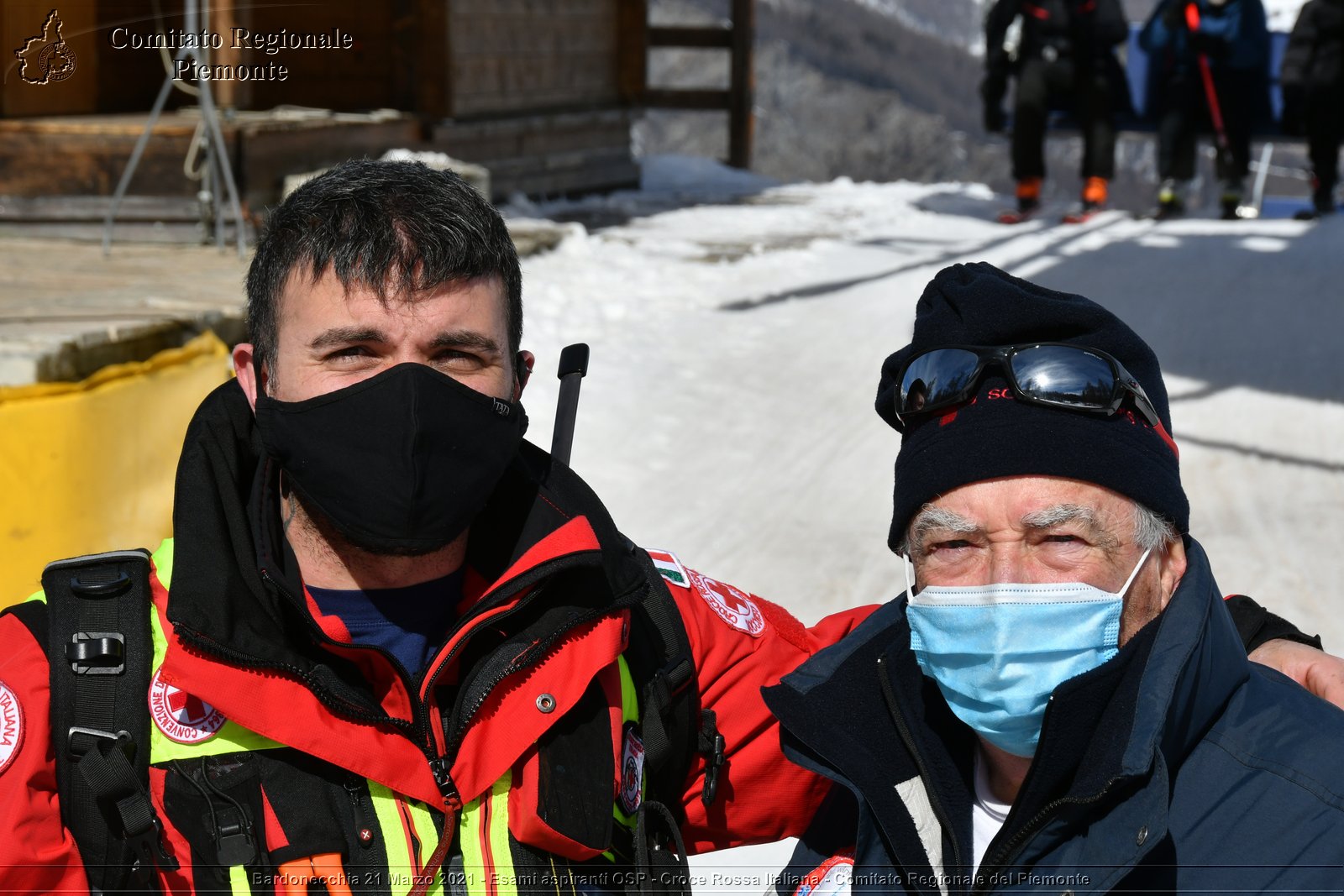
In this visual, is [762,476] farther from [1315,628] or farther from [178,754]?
[178,754]

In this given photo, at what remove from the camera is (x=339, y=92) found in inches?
440

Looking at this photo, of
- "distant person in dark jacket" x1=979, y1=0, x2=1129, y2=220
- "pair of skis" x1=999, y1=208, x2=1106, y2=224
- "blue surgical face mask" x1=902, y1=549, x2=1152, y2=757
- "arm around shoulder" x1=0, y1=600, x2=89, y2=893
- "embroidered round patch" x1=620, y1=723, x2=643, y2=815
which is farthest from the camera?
"pair of skis" x1=999, y1=208, x2=1106, y2=224

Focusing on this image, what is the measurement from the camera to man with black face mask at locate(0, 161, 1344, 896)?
1.77 meters

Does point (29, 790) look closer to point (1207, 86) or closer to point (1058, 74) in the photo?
point (1058, 74)

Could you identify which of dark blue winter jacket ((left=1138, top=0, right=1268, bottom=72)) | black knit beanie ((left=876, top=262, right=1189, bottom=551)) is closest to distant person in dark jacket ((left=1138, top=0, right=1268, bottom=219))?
dark blue winter jacket ((left=1138, top=0, right=1268, bottom=72))

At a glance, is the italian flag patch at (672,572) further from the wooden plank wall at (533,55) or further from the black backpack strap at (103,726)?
the wooden plank wall at (533,55)

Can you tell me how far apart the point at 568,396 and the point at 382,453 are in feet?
1.76

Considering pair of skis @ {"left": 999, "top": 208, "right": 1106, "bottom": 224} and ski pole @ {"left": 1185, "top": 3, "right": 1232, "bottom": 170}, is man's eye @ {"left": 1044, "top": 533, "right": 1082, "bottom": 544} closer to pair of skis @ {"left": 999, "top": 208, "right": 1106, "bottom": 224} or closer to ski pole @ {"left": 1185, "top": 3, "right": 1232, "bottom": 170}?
pair of skis @ {"left": 999, "top": 208, "right": 1106, "bottom": 224}

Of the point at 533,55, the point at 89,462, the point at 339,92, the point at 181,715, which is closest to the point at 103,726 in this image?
the point at 181,715

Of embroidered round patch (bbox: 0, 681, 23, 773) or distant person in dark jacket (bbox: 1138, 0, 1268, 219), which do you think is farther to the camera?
distant person in dark jacket (bbox: 1138, 0, 1268, 219)

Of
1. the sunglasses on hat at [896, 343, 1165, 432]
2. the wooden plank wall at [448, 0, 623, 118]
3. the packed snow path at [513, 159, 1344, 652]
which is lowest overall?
the packed snow path at [513, 159, 1344, 652]

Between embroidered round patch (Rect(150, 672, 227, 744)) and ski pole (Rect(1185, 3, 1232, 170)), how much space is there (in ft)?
37.1

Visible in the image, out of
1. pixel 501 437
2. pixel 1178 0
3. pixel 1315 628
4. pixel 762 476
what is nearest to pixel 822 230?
pixel 1178 0

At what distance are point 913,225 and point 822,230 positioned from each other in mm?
1022
